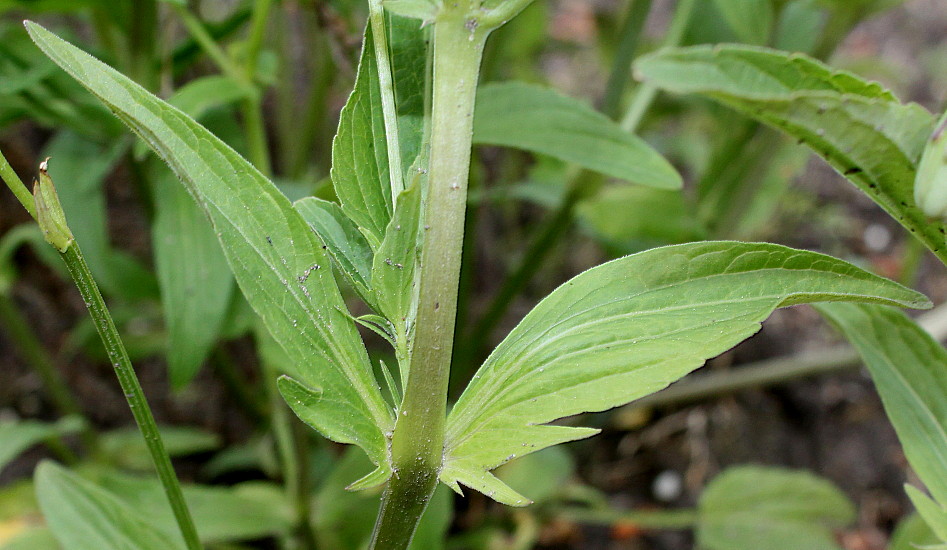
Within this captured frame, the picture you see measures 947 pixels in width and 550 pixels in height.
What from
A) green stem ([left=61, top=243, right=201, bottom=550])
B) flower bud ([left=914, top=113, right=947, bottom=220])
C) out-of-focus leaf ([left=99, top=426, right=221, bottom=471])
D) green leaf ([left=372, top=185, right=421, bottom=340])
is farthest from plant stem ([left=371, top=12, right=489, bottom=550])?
out-of-focus leaf ([left=99, top=426, right=221, bottom=471])

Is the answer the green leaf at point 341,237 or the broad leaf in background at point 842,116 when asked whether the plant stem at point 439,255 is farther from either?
the broad leaf in background at point 842,116

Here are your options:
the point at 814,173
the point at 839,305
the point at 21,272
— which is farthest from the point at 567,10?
the point at 839,305

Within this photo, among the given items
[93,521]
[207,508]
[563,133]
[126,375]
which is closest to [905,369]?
[563,133]

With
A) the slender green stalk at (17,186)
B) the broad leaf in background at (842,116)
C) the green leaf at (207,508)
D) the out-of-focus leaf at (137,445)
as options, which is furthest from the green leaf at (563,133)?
the out-of-focus leaf at (137,445)

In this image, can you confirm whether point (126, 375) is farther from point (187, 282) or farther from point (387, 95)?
point (187, 282)

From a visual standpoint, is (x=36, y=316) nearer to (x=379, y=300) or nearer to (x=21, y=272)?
(x=21, y=272)

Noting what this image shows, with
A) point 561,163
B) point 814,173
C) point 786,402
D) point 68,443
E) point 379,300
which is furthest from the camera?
point 814,173
